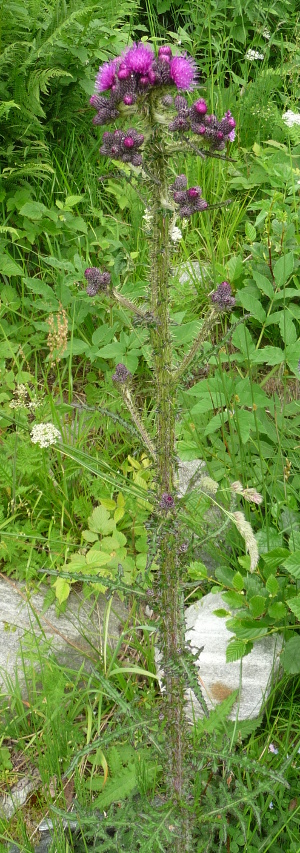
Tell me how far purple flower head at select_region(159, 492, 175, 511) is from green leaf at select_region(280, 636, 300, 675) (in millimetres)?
807

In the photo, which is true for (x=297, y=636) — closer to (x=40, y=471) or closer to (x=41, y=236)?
(x=40, y=471)

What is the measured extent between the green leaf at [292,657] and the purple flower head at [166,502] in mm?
807

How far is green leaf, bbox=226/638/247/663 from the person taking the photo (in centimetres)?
209

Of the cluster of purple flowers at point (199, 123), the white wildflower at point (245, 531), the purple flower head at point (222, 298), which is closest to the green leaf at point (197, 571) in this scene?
the white wildflower at point (245, 531)

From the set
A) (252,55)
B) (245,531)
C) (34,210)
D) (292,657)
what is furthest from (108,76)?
(252,55)

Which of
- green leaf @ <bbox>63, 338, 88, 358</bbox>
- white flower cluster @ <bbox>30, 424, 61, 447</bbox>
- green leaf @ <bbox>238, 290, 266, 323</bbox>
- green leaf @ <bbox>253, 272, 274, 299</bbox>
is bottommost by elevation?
white flower cluster @ <bbox>30, 424, 61, 447</bbox>

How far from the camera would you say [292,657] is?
2.00m

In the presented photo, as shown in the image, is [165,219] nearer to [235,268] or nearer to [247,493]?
[247,493]

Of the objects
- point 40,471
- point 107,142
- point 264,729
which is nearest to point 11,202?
point 40,471

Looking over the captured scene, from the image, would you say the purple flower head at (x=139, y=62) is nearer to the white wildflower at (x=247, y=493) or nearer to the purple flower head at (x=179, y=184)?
the purple flower head at (x=179, y=184)

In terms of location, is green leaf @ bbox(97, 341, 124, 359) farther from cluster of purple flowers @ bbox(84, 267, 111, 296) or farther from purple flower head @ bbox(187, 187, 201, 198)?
purple flower head @ bbox(187, 187, 201, 198)

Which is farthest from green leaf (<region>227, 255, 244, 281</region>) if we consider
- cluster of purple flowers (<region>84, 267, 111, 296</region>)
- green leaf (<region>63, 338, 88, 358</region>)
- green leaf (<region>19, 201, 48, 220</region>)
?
cluster of purple flowers (<region>84, 267, 111, 296</region>)

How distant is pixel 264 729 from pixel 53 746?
Result: 61 centimetres

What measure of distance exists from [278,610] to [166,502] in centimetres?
81
